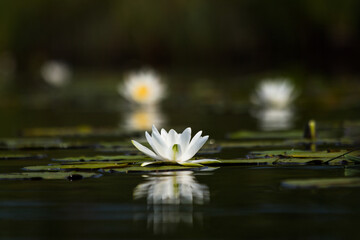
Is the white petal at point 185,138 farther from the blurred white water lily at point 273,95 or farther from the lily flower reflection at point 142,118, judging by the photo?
the blurred white water lily at point 273,95

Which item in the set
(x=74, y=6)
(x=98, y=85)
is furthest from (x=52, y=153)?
(x=74, y=6)

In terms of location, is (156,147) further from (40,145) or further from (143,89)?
(143,89)

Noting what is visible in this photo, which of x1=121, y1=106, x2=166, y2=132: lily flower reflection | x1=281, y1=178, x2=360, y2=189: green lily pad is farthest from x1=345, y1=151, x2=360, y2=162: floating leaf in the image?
x1=121, y1=106, x2=166, y2=132: lily flower reflection

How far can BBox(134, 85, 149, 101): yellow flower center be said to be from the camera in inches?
427

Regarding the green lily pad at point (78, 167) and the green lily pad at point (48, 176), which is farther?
the green lily pad at point (78, 167)

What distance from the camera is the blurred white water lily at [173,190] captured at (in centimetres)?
304

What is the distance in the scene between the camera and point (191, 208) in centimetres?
285

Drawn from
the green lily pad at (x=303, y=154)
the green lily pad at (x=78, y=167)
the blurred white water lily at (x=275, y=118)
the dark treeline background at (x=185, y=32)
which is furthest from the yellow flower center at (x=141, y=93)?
the green lily pad at (x=78, y=167)

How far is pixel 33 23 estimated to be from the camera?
69.3ft

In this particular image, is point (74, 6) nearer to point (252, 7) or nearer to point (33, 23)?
point (33, 23)

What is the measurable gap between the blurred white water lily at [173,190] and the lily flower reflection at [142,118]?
9.88ft

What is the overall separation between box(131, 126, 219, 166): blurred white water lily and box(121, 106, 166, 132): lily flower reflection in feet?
9.22

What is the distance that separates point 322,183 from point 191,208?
0.62 meters

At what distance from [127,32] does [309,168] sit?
51.5ft
